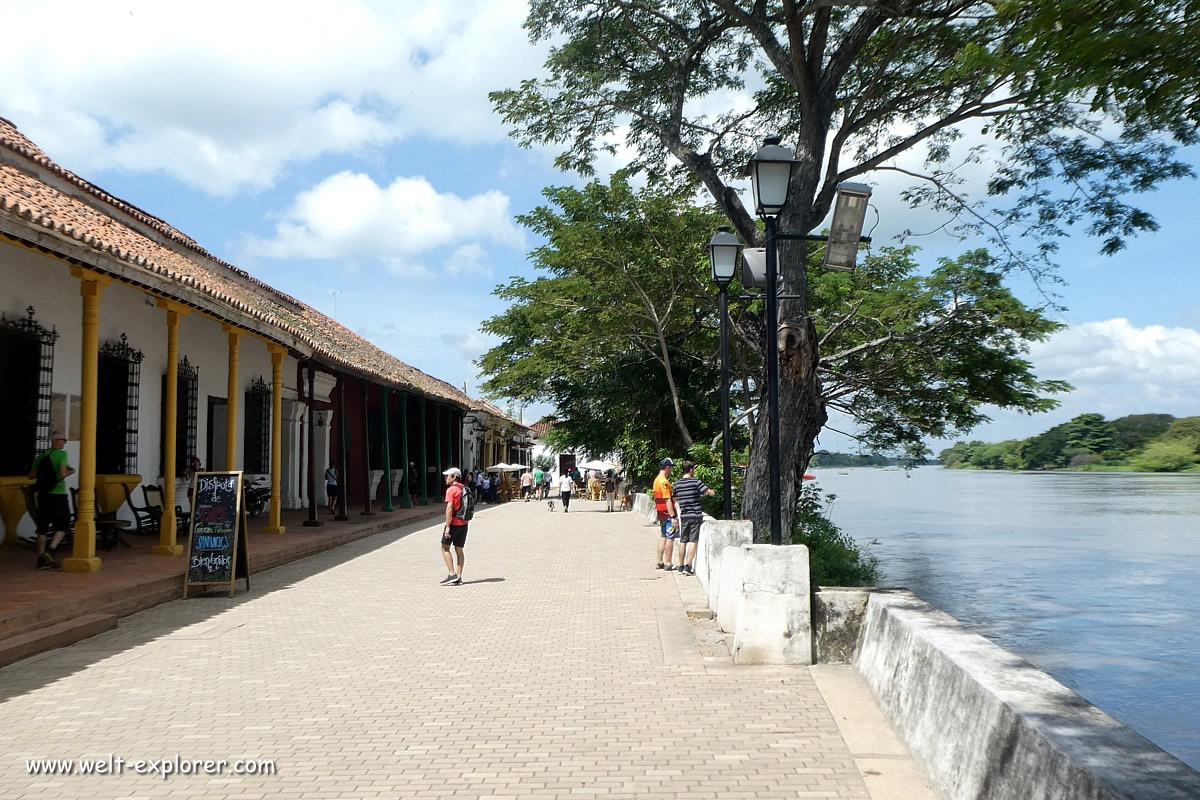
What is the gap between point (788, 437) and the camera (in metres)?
11.7

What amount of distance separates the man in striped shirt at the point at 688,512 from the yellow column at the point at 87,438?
6.60 meters

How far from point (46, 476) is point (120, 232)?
4.62m

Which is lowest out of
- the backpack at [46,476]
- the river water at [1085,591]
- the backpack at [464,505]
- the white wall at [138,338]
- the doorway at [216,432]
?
the river water at [1085,591]

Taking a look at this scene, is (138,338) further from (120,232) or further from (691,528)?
(691,528)

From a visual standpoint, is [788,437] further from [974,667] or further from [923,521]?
[923,521]

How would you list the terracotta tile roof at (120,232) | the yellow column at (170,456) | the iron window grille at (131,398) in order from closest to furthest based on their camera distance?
the terracotta tile roof at (120,232) < the yellow column at (170,456) < the iron window grille at (131,398)

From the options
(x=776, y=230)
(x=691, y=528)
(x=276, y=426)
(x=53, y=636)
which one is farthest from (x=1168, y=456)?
(x=53, y=636)

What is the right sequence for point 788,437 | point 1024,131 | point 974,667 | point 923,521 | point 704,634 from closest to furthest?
1. point 974,667
2. point 704,634
3. point 788,437
4. point 1024,131
5. point 923,521

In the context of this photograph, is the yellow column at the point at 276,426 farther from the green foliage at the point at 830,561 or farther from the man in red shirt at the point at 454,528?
the green foliage at the point at 830,561

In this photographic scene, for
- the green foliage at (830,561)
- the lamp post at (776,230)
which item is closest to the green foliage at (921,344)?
the green foliage at (830,561)

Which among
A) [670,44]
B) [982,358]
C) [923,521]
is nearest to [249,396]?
[670,44]

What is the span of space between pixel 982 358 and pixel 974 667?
1484cm

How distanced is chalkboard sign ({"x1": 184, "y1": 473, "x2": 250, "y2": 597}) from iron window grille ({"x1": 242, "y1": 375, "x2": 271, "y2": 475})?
8660mm

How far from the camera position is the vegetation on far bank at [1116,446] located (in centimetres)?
9938
